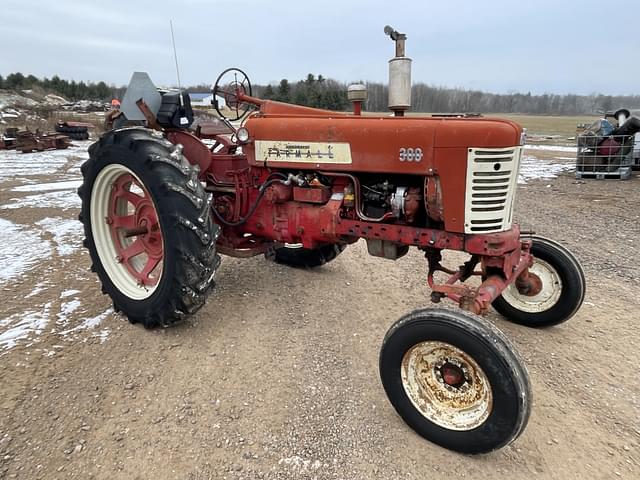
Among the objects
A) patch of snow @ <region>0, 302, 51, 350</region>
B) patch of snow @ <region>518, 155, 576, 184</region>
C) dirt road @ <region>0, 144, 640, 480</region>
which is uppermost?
patch of snow @ <region>0, 302, 51, 350</region>

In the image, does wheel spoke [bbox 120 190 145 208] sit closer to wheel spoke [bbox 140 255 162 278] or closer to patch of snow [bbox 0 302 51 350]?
wheel spoke [bbox 140 255 162 278]

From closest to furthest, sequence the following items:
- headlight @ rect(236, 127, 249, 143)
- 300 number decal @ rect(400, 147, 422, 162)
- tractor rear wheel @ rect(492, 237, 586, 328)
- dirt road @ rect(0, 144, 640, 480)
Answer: dirt road @ rect(0, 144, 640, 480), 300 number decal @ rect(400, 147, 422, 162), tractor rear wheel @ rect(492, 237, 586, 328), headlight @ rect(236, 127, 249, 143)

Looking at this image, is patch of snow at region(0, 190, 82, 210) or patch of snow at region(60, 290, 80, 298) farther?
patch of snow at region(0, 190, 82, 210)

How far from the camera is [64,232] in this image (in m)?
5.91

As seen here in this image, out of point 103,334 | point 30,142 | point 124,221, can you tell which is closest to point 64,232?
point 124,221

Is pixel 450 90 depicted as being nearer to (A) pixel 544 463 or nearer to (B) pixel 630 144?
(B) pixel 630 144

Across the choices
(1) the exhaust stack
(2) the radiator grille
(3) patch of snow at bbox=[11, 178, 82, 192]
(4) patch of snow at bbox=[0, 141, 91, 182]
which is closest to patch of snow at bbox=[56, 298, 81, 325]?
(1) the exhaust stack

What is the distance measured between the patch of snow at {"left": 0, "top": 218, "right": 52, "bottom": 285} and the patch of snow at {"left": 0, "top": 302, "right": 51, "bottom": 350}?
868 millimetres

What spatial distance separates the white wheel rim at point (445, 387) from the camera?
2.26 meters

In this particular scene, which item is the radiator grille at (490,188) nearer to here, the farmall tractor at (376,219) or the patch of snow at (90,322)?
the farmall tractor at (376,219)

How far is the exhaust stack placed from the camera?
2990mm

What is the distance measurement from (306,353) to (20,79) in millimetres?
52973

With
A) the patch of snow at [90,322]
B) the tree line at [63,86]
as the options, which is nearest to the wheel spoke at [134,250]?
the patch of snow at [90,322]

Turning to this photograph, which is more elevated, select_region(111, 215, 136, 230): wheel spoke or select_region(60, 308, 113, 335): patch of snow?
select_region(111, 215, 136, 230): wheel spoke
